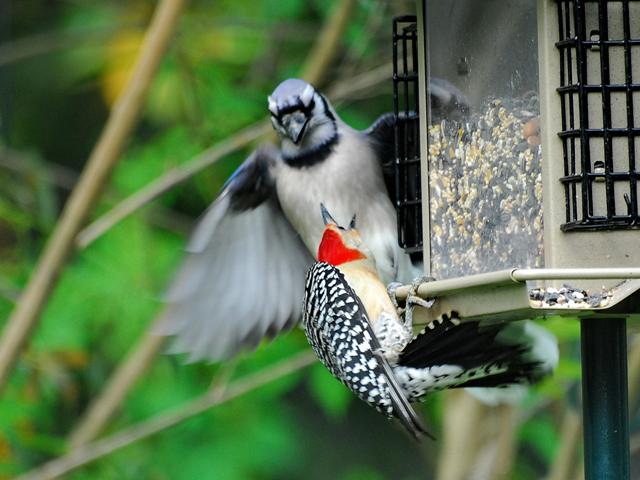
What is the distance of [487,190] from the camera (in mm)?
3598

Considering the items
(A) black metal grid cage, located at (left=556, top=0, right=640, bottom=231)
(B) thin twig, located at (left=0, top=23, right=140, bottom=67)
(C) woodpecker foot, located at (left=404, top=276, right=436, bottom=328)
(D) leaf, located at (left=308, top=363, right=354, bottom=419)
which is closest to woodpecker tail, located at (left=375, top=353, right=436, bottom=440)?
(C) woodpecker foot, located at (left=404, top=276, right=436, bottom=328)

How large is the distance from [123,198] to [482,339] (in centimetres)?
261

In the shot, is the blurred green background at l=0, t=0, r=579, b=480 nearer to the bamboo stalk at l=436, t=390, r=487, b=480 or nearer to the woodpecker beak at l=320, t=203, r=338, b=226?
the bamboo stalk at l=436, t=390, r=487, b=480

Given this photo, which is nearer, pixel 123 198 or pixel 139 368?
pixel 139 368

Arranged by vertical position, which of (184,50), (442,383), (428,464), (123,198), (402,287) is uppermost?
(184,50)

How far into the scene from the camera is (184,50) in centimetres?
548

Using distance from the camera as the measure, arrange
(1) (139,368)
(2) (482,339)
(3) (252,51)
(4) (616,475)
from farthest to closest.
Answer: (3) (252,51), (1) (139,368), (2) (482,339), (4) (616,475)

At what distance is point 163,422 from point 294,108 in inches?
59.4

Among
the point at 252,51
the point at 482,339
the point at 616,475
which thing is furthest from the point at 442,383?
the point at 252,51

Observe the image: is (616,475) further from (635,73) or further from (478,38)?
(478,38)

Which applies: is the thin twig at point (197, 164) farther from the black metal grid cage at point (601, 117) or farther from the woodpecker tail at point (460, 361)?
the black metal grid cage at point (601, 117)

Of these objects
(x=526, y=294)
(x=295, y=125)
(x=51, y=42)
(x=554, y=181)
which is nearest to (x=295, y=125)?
(x=295, y=125)

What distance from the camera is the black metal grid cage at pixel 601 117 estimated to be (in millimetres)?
3174

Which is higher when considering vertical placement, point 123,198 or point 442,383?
point 123,198
